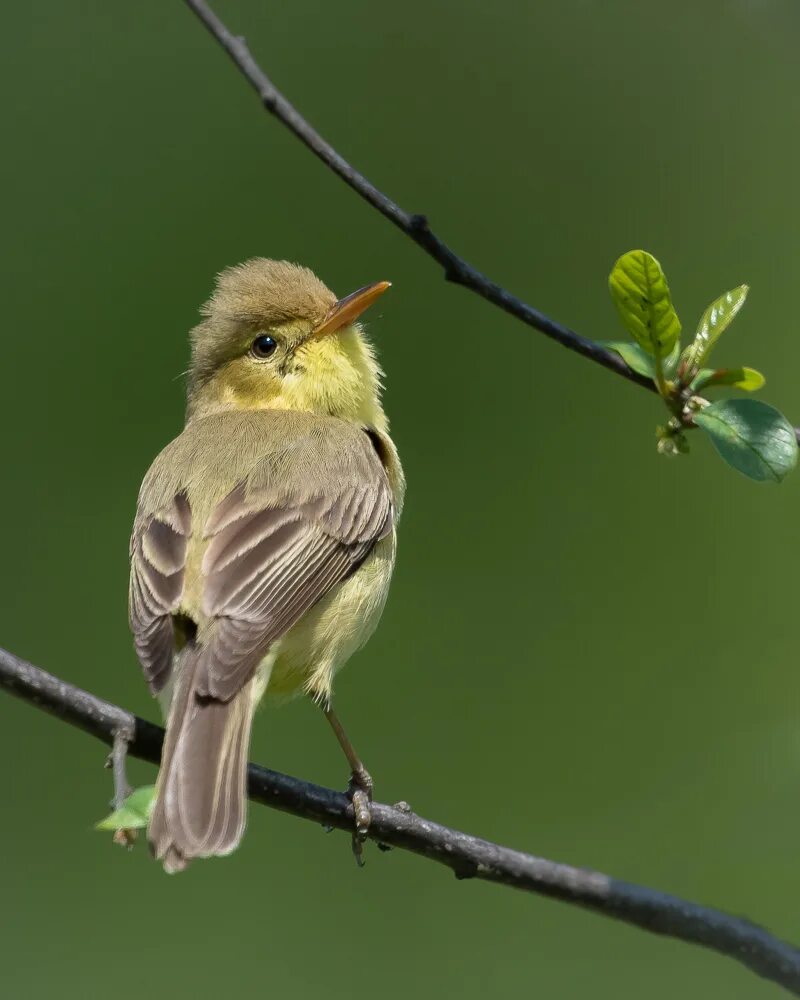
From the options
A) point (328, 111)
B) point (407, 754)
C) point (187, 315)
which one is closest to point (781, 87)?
point (328, 111)

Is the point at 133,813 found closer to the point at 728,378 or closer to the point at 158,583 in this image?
the point at 158,583

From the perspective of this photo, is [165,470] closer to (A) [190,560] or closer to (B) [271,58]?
(A) [190,560]

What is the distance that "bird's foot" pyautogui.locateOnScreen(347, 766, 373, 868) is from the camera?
3.10 m

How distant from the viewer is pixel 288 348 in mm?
4676

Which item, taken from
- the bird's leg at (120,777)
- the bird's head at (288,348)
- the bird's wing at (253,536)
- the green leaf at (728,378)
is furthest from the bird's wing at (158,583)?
the green leaf at (728,378)

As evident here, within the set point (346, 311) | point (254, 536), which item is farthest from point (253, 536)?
point (346, 311)

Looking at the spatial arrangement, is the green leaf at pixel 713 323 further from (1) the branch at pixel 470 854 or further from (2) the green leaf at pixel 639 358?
(1) the branch at pixel 470 854

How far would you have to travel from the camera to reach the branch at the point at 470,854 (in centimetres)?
249

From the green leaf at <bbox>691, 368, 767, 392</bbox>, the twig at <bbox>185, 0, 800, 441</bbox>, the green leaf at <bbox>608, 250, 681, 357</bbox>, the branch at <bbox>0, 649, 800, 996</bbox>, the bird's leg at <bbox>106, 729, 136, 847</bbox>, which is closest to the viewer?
the branch at <bbox>0, 649, 800, 996</bbox>

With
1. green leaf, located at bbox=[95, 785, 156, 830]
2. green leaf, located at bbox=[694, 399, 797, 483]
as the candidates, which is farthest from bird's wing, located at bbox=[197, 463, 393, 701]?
green leaf, located at bbox=[694, 399, 797, 483]

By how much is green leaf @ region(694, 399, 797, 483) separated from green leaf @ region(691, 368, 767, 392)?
6.1 inches

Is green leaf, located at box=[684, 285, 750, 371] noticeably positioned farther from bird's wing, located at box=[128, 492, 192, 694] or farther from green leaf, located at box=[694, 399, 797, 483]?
bird's wing, located at box=[128, 492, 192, 694]

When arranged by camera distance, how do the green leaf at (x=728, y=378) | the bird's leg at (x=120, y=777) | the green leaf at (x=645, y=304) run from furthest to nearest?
the green leaf at (x=728, y=378), the green leaf at (x=645, y=304), the bird's leg at (x=120, y=777)

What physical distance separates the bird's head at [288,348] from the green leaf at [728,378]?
1.52 meters
